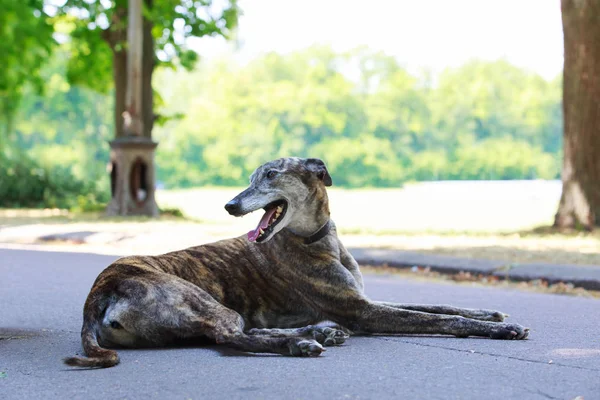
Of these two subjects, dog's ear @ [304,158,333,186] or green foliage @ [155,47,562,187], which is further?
green foliage @ [155,47,562,187]

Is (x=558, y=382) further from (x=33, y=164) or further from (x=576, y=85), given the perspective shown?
(x=33, y=164)

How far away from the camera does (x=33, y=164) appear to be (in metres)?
31.9

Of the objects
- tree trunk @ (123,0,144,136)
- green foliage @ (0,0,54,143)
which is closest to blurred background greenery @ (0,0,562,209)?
green foliage @ (0,0,54,143)

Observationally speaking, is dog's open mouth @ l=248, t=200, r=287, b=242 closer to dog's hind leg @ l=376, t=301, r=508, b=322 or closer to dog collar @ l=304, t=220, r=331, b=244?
dog collar @ l=304, t=220, r=331, b=244

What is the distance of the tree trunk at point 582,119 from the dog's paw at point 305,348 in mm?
12145

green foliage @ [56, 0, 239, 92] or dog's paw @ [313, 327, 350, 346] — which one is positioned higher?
green foliage @ [56, 0, 239, 92]

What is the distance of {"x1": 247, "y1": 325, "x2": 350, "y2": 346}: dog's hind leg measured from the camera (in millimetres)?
5998

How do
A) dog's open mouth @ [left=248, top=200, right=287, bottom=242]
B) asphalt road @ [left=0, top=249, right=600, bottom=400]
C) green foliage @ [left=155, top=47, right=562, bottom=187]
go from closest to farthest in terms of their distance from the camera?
1. asphalt road @ [left=0, top=249, right=600, bottom=400]
2. dog's open mouth @ [left=248, top=200, right=287, bottom=242]
3. green foliage @ [left=155, top=47, right=562, bottom=187]

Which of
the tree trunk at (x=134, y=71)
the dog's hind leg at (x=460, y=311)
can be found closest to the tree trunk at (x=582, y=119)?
the tree trunk at (x=134, y=71)

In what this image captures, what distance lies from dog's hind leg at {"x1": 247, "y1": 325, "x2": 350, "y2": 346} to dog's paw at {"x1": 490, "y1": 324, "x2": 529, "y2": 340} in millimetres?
1064

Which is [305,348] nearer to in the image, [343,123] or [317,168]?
[317,168]

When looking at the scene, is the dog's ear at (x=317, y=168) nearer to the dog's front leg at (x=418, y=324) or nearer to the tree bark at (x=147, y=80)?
the dog's front leg at (x=418, y=324)

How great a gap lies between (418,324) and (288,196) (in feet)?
4.19

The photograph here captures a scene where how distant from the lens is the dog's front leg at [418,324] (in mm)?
6457
